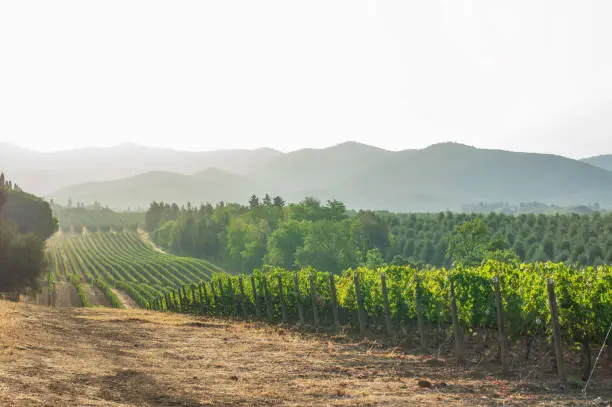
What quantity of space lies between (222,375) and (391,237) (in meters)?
134

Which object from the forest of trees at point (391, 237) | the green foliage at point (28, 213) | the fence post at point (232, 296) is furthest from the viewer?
the green foliage at point (28, 213)

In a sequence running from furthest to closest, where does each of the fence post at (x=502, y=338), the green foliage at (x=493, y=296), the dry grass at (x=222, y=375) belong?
the fence post at (x=502, y=338) < the green foliage at (x=493, y=296) < the dry grass at (x=222, y=375)

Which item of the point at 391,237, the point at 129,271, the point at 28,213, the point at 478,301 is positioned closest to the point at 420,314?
the point at 478,301

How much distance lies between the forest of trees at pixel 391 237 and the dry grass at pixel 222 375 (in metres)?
68.6

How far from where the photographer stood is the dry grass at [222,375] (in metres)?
10.6

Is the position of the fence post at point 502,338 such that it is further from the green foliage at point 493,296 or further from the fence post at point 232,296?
the fence post at point 232,296

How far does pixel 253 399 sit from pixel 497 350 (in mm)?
9451

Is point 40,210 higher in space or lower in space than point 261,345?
higher

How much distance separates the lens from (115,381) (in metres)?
11.9

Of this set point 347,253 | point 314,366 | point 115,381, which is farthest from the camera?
point 347,253

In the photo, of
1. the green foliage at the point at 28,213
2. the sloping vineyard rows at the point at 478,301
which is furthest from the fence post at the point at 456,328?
the green foliage at the point at 28,213

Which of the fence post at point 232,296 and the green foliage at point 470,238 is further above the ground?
the green foliage at point 470,238

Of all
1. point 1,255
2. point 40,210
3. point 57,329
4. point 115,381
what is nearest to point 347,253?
point 40,210

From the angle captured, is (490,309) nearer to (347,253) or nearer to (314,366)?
(314,366)
